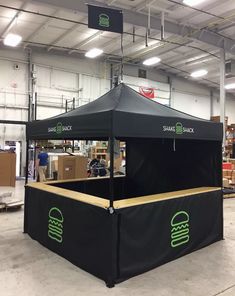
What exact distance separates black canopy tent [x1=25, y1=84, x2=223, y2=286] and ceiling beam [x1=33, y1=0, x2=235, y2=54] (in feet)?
13.9

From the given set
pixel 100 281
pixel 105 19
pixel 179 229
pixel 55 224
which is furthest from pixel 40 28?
pixel 100 281

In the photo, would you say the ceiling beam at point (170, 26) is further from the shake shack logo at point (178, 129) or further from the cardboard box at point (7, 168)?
the shake shack logo at point (178, 129)

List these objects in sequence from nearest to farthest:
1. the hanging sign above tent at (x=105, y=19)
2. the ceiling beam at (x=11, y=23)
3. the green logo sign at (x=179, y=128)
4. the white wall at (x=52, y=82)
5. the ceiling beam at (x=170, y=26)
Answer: the green logo sign at (x=179, y=128) → the hanging sign above tent at (x=105, y=19) → the ceiling beam at (x=170, y=26) → the ceiling beam at (x=11, y=23) → the white wall at (x=52, y=82)

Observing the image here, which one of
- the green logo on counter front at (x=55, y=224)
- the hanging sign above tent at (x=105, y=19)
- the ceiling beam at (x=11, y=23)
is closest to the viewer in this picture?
the green logo on counter front at (x=55, y=224)

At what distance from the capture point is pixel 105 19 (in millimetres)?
6539

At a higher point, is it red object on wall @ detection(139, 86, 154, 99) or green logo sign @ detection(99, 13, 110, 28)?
red object on wall @ detection(139, 86, 154, 99)

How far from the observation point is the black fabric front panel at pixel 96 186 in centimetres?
537

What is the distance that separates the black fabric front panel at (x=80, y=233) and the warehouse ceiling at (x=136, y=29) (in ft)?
18.3

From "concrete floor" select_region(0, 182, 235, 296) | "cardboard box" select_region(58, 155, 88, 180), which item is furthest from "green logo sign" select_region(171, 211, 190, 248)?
"cardboard box" select_region(58, 155, 88, 180)

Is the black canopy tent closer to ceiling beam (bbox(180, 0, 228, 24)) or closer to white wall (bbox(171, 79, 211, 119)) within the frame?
ceiling beam (bbox(180, 0, 228, 24))

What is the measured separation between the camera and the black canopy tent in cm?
331

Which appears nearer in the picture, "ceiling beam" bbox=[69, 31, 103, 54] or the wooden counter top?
the wooden counter top

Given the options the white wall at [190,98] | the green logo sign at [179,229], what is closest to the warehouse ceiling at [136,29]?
the white wall at [190,98]

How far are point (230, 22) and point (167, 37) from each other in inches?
85.5
